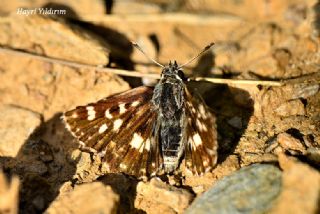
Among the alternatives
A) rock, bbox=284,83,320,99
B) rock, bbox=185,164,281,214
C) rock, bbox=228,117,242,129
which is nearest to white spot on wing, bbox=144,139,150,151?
rock, bbox=185,164,281,214

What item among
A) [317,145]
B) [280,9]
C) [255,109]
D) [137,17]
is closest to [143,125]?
[255,109]

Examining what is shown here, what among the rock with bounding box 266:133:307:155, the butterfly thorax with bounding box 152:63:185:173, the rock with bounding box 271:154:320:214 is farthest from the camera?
the butterfly thorax with bounding box 152:63:185:173

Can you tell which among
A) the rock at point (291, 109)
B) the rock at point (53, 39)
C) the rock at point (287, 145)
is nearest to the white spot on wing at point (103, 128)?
the rock at point (53, 39)

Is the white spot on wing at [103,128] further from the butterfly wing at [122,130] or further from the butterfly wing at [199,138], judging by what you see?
the butterfly wing at [199,138]

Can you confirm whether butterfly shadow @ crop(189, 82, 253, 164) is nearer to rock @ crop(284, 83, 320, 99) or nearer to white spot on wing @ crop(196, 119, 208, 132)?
white spot on wing @ crop(196, 119, 208, 132)

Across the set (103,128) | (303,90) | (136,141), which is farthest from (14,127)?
(303,90)

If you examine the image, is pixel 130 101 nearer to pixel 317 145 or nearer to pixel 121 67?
pixel 121 67
